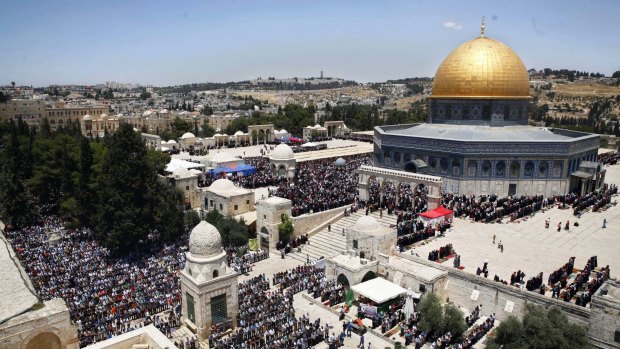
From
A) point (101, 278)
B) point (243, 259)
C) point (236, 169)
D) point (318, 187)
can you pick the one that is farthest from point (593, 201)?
point (101, 278)

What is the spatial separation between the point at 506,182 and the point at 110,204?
2343 centimetres

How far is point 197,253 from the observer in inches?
640

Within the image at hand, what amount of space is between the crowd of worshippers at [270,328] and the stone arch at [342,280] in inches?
86.8

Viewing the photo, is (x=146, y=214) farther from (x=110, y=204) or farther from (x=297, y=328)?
(x=297, y=328)

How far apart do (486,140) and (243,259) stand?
17.0m

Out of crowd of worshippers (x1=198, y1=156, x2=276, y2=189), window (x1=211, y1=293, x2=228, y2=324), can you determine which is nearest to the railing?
crowd of worshippers (x1=198, y1=156, x2=276, y2=189)

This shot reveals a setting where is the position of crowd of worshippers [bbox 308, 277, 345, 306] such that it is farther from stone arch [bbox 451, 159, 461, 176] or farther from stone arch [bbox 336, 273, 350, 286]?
stone arch [bbox 451, 159, 461, 176]

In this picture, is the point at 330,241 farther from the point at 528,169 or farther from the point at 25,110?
the point at 25,110

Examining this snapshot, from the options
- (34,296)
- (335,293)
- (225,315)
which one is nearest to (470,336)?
(335,293)

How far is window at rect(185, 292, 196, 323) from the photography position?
16.3 metres

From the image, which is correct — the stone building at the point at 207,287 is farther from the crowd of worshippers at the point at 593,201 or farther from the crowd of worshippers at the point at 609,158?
the crowd of worshippers at the point at 609,158

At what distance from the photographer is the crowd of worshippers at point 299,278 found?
19.5 metres

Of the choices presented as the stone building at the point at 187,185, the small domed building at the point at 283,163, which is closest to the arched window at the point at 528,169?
the small domed building at the point at 283,163

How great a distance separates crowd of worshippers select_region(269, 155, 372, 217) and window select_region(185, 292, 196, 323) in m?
10.2
